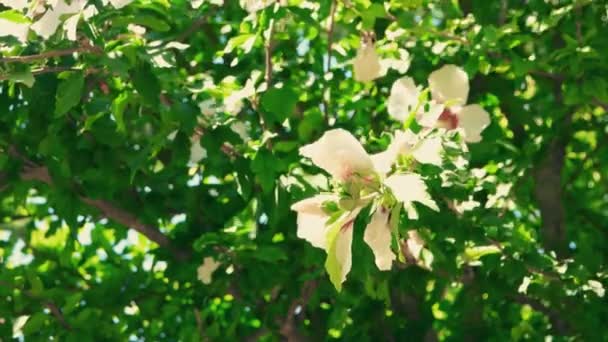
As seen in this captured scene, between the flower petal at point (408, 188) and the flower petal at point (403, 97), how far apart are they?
91cm

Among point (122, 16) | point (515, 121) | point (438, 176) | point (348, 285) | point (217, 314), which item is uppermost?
point (122, 16)

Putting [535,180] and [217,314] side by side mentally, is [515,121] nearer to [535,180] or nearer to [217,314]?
[535,180]

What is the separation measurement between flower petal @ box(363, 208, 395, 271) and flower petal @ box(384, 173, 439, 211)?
0.11m

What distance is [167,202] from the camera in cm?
402

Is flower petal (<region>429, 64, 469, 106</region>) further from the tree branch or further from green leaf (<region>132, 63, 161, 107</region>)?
the tree branch

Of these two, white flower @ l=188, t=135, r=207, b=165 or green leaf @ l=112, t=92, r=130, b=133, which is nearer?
green leaf @ l=112, t=92, r=130, b=133

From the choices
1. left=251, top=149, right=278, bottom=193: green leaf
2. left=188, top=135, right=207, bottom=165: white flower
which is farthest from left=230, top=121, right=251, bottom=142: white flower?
left=251, top=149, right=278, bottom=193: green leaf

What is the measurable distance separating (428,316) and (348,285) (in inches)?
23.5

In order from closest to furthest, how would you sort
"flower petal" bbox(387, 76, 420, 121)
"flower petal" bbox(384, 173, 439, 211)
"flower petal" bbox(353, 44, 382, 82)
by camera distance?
"flower petal" bbox(384, 173, 439, 211)
"flower petal" bbox(387, 76, 420, 121)
"flower petal" bbox(353, 44, 382, 82)

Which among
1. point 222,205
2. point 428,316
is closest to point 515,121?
point 428,316

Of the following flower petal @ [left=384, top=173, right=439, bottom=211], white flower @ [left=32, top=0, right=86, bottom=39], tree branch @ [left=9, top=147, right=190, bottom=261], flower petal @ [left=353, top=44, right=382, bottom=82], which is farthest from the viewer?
tree branch @ [left=9, top=147, right=190, bottom=261]

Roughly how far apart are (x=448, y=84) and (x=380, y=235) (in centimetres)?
115

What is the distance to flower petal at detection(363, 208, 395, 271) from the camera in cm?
204

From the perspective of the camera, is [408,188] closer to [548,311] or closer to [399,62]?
[399,62]
